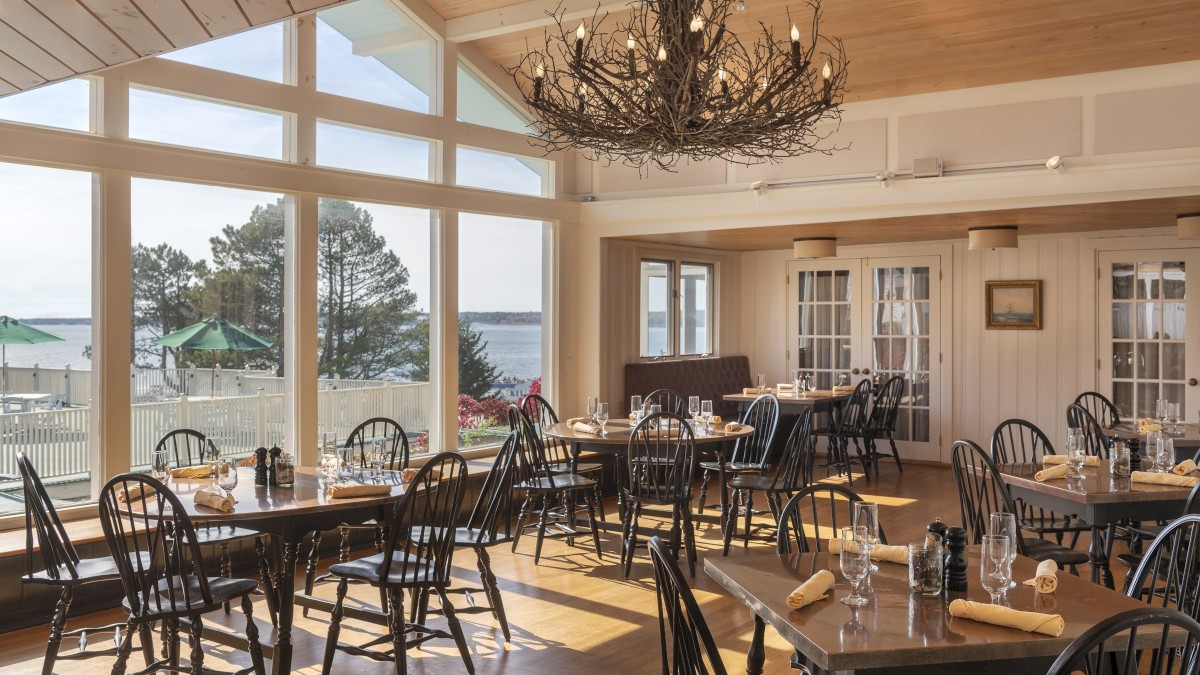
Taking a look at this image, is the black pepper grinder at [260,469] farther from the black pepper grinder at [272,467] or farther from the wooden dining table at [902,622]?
the wooden dining table at [902,622]

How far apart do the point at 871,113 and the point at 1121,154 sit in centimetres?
181

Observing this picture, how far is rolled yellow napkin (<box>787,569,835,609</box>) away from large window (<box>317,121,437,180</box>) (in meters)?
5.28

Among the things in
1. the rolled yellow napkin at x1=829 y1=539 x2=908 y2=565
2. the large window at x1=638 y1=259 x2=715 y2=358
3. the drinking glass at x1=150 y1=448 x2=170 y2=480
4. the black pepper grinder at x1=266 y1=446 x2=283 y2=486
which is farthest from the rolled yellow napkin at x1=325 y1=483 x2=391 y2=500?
the large window at x1=638 y1=259 x2=715 y2=358

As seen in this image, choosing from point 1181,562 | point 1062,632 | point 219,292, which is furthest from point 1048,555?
point 219,292

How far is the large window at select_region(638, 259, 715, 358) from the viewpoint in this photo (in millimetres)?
9586

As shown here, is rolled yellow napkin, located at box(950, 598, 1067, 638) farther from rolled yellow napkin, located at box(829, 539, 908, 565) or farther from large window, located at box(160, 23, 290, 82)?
large window, located at box(160, 23, 290, 82)

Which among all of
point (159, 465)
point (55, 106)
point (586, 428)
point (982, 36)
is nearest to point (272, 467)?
point (159, 465)

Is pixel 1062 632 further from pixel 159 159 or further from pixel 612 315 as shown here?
pixel 612 315

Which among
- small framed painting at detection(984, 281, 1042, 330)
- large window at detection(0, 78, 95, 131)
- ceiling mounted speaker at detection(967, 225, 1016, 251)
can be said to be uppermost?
large window at detection(0, 78, 95, 131)

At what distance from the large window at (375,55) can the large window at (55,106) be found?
5.39 feet

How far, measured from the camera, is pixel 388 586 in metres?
3.83

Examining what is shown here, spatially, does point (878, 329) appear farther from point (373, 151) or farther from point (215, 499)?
point (215, 499)

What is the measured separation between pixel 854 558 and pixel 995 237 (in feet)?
20.3

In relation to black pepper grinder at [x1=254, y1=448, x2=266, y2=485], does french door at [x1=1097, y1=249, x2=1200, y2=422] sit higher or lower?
higher
